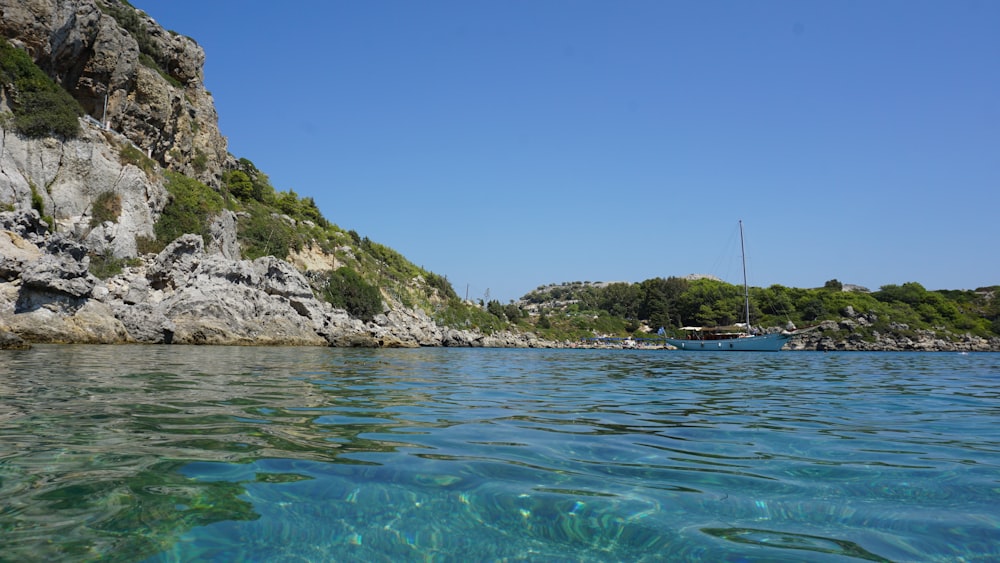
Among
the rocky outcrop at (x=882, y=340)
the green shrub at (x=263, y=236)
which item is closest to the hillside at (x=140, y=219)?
the green shrub at (x=263, y=236)

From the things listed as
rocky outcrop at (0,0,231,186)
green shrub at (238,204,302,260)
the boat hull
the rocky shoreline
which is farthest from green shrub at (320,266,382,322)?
the boat hull

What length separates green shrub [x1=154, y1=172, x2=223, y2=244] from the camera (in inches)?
1446

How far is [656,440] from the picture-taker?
5551 mm

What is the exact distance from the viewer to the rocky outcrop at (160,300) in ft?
73.2

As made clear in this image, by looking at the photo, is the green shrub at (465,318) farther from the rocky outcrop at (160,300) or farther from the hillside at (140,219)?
the rocky outcrop at (160,300)

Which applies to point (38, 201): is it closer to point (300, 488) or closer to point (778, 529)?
point (300, 488)

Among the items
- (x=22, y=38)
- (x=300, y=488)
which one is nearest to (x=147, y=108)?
(x=22, y=38)

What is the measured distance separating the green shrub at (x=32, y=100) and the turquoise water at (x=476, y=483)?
3228 centimetres

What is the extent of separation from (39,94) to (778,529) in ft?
137

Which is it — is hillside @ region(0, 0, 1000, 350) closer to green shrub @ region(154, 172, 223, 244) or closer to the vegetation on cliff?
green shrub @ region(154, 172, 223, 244)

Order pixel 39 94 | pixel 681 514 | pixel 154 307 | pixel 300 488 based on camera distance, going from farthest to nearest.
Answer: pixel 39 94 < pixel 154 307 < pixel 300 488 < pixel 681 514

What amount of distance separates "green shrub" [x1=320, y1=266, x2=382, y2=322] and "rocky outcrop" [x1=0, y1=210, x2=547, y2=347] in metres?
7.06

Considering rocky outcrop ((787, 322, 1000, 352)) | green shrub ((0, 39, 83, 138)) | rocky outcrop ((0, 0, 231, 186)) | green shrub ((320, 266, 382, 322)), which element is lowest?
rocky outcrop ((787, 322, 1000, 352))

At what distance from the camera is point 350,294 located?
5425 cm
